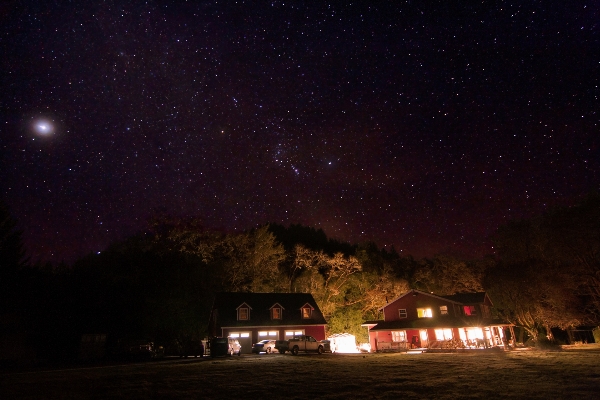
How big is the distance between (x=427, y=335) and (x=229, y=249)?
30797mm

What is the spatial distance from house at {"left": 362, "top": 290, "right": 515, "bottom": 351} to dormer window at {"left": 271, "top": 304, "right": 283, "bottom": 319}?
1273cm

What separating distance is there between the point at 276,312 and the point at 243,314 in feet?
→ 14.8

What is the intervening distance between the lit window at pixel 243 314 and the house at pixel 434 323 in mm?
16960

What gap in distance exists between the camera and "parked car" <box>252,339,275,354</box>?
1816 inches

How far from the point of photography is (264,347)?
4697 cm

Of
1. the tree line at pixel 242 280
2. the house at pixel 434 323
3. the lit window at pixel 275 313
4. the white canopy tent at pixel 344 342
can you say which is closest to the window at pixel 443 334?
the house at pixel 434 323

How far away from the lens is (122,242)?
2830 inches

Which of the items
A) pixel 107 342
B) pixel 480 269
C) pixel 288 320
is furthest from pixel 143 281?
pixel 480 269

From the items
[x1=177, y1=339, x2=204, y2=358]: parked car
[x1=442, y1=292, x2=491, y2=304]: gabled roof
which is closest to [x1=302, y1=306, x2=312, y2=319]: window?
[x1=177, y1=339, x2=204, y2=358]: parked car

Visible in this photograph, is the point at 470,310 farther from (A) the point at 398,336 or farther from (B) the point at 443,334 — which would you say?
(A) the point at 398,336

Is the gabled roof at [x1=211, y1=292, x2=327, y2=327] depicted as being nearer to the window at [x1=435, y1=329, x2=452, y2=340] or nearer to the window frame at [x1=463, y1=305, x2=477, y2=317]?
the window at [x1=435, y1=329, x2=452, y2=340]

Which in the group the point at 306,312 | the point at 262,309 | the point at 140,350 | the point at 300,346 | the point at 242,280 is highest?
the point at 242,280

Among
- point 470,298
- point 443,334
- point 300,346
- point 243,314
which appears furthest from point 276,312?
point 470,298

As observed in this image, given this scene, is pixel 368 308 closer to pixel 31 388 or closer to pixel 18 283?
pixel 18 283
